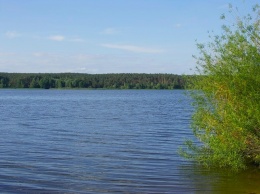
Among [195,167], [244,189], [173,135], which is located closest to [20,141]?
[173,135]

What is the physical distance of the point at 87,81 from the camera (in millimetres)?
169000

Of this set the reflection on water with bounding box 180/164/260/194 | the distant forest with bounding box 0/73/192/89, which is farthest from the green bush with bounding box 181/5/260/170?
the distant forest with bounding box 0/73/192/89

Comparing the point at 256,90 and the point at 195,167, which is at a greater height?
the point at 256,90

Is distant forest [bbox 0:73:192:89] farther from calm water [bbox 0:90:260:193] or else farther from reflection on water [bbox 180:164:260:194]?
reflection on water [bbox 180:164:260:194]

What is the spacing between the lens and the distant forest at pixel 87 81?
164625 millimetres

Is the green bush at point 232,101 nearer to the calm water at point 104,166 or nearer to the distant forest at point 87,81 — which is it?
the calm water at point 104,166

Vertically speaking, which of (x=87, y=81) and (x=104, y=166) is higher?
(x=87, y=81)

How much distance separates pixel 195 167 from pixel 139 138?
387 inches

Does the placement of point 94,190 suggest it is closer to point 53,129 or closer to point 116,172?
point 116,172

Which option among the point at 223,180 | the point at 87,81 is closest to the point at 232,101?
the point at 223,180

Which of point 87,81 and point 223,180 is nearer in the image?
point 223,180

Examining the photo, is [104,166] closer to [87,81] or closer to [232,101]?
[232,101]

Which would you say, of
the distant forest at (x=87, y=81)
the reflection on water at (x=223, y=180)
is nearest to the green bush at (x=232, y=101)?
the reflection on water at (x=223, y=180)

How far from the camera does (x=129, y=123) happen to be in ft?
123
